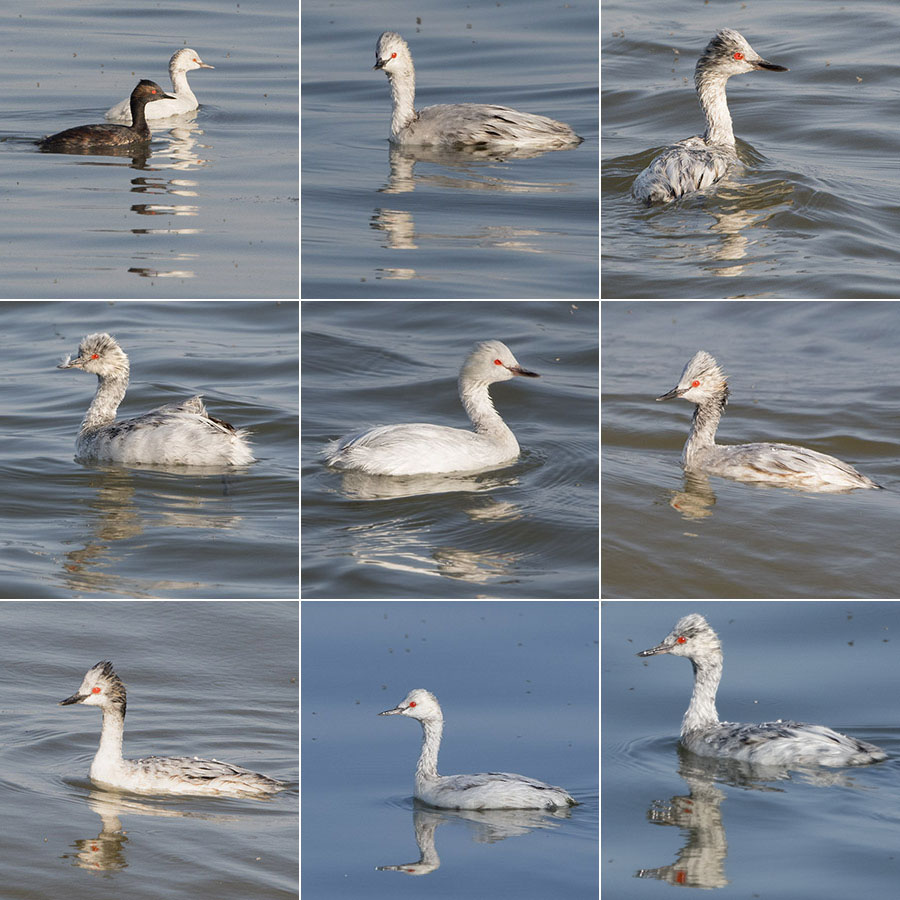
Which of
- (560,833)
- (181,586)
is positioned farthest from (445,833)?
(181,586)

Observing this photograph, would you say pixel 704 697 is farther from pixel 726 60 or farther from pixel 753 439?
pixel 726 60

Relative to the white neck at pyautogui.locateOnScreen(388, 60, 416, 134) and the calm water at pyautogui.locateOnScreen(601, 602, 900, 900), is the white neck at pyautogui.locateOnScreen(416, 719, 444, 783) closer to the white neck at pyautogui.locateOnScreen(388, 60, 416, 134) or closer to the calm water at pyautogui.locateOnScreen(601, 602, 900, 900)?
the calm water at pyautogui.locateOnScreen(601, 602, 900, 900)

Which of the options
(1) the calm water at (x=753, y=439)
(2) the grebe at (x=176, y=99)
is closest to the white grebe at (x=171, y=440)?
(1) the calm water at (x=753, y=439)

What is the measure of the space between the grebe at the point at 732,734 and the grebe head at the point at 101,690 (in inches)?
138

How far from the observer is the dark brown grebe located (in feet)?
39.0

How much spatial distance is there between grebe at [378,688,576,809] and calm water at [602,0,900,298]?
3.19m

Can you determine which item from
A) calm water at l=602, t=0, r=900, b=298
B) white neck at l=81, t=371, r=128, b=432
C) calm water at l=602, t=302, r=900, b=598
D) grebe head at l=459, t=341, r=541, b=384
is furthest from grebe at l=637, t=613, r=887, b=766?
white neck at l=81, t=371, r=128, b=432

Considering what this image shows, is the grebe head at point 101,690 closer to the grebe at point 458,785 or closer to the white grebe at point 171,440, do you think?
the white grebe at point 171,440

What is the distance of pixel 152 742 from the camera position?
924 centimetres

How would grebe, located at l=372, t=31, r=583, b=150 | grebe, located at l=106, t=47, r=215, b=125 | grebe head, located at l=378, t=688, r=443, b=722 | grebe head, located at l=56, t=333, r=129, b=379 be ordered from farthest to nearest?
1. grebe, located at l=106, t=47, r=215, b=125
2. grebe, located at l=372, t=31, r=583, b=150
3. grebe head, located at l=56, t=333, r=129, b=379
4. grebe head, located at l=378, t=688, r=443, b=722

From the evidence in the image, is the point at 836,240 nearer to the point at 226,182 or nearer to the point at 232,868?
the point at 226,182

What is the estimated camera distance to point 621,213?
10.1 meters

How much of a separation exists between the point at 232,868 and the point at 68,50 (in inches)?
415

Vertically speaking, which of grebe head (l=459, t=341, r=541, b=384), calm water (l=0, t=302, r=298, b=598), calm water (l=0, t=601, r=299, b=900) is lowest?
calm water (l=0, t=601, r=299, b=900)
